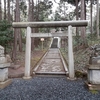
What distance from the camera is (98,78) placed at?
13.3 ft

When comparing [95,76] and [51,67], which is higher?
[95,76]

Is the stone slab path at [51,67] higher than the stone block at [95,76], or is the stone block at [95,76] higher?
the stone block at [95,76]

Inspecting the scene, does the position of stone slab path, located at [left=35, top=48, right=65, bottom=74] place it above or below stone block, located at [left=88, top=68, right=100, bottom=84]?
below

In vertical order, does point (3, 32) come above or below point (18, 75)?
above

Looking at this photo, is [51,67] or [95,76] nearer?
[95,76]

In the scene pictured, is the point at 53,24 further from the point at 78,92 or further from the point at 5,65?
the point at 78,92

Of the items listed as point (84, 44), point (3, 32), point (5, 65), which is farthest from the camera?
point (84, 44)

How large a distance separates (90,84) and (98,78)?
348 millimetres

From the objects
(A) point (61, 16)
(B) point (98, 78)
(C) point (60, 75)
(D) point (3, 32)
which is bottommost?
(C) point (60, 75)

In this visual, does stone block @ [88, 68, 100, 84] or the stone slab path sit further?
the stone slab path

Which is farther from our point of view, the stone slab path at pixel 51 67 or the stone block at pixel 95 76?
the stone slab path at pixel 51 67

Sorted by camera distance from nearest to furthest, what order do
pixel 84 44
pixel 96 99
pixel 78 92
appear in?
pixel 96 99 → pixel 78 92 → pixel 84 44

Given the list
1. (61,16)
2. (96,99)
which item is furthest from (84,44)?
(61,16)

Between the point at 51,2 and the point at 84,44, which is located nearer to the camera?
the point at 84,44
